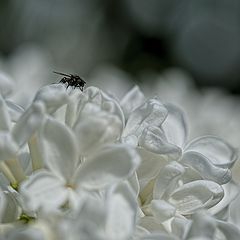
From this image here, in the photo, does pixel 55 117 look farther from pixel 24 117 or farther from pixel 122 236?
pixel 122 236

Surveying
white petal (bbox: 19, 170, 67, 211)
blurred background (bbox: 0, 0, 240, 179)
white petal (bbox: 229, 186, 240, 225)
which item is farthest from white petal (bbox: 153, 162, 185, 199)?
blurred background (bbox: 0, 0, 240, 179)

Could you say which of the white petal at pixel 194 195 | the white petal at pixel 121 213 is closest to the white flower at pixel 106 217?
the white petal at pixel 121 213

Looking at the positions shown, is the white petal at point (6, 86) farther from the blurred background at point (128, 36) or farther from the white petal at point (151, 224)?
the blurred background at point (128, 36)

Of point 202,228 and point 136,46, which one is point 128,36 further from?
point 202,228

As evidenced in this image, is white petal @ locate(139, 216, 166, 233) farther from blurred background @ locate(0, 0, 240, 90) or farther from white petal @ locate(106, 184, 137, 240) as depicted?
blurred background @ locate(0, 0, 240, 90)

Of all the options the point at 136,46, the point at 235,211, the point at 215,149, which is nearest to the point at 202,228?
the point at 215,149

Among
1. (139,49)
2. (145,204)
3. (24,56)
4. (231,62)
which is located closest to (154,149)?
(145,204)
